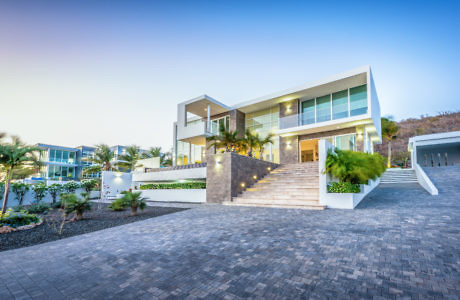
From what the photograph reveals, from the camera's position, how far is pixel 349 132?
15.1m

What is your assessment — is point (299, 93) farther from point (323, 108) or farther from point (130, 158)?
point (130, 158)

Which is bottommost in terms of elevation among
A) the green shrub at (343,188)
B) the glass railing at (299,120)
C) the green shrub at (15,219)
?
the green shrub at (15,219)

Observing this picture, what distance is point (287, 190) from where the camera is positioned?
390 inches

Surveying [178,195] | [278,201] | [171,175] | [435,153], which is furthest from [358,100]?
[435,153]

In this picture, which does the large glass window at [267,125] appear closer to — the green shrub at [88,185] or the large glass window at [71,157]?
the green shrub at [88,185]

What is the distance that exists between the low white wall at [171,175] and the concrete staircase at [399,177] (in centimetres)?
1354

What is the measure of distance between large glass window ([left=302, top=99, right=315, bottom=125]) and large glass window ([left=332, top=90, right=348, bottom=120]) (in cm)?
148

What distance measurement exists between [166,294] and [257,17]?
Answer: 16.2m

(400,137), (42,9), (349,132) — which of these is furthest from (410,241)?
(400,137)

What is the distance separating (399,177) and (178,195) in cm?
1637

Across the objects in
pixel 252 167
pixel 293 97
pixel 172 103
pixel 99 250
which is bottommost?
pixel 99 250

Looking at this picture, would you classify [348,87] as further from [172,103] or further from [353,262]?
[172,103]

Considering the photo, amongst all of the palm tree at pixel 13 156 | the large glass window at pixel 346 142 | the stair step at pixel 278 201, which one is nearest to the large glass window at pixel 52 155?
the palm tree at pixel 13 156

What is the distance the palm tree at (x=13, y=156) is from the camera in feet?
24.7
